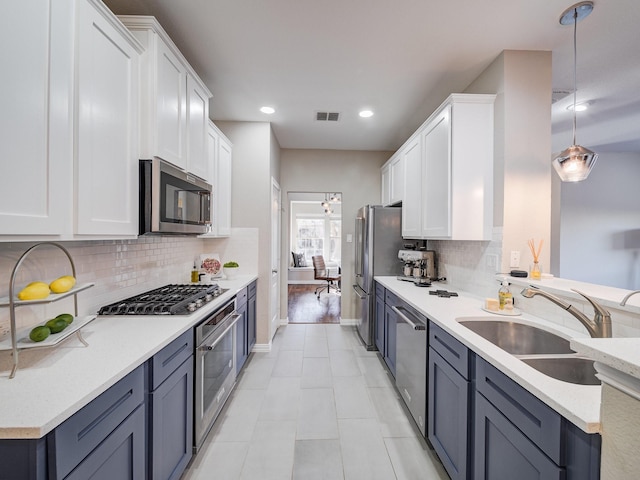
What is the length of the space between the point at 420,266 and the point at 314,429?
5.90 ft

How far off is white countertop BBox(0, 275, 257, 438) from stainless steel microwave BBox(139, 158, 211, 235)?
55cm

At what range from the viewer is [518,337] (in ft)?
5.56

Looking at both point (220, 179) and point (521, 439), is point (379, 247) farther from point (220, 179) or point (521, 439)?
point (521, 439)

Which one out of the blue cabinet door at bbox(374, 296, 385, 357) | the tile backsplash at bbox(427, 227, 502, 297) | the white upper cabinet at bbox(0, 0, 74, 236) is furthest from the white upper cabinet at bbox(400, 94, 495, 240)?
the white upper cabinet at bbox(0, 0, 74, 236)

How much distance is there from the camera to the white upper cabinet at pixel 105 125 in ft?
3.91

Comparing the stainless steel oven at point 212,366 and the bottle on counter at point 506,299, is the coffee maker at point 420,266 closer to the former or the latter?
the bottle on counter at point 506,299

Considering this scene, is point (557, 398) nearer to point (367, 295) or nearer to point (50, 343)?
point (50, 343)

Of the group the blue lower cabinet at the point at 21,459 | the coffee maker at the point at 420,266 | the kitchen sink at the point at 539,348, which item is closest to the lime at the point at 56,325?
the blue lower cabinet at the point at 21,459

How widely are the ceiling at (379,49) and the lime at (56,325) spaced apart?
5.98 feet

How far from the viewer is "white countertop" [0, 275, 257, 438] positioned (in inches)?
29.5

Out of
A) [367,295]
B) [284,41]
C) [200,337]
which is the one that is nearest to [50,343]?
[200,337]

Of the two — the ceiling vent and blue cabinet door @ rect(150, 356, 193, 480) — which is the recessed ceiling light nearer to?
the ceiling vent

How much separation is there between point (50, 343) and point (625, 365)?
1649 millimetres

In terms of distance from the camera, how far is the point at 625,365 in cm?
61
